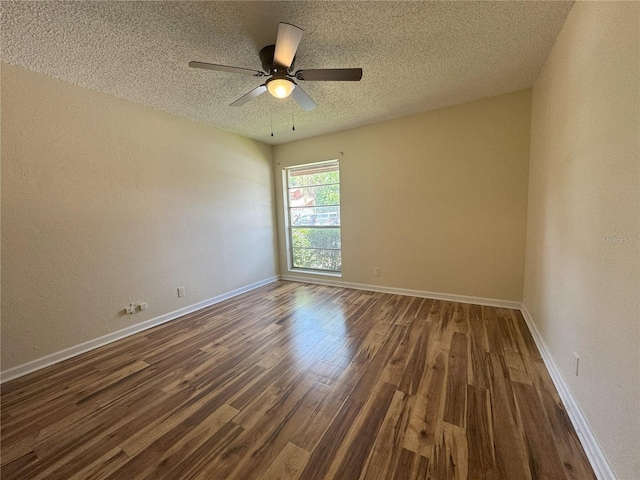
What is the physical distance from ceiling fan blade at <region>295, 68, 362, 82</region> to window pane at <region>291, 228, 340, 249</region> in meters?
2.70

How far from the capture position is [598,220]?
126 centimetres

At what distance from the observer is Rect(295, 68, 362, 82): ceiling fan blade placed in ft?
5.80

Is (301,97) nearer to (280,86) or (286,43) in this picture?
(280,86)

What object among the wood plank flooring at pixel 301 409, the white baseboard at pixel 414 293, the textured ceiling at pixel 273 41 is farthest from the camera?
the white baseboard at pixel 414 293

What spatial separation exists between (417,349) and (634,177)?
1804 mm

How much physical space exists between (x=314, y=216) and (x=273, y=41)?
293 centimetres

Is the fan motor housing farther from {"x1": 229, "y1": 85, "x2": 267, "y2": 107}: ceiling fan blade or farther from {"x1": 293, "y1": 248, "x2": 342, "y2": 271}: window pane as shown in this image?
{"x1": 293, "y1": 248, "x2": 342, "y2": 271}: window pane

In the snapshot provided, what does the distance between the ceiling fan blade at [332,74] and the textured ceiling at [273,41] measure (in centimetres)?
→ 27

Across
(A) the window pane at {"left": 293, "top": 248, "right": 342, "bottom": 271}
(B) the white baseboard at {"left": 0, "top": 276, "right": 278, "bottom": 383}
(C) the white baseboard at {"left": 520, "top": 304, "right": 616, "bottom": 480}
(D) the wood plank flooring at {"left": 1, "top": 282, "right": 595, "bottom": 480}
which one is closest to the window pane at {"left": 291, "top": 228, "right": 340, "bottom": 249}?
(A) the window pane at {"left": 293, "top": 248, "right": 342, "bottom": 271}

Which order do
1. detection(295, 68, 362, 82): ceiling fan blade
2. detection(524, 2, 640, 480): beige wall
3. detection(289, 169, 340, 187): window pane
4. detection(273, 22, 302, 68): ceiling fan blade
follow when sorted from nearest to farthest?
detection(524, 2, 640, 480): beige wall, detection(273, 22, 302, 68): ceiling fan blade, detection(295, 68, 362, 82): ceiling fan blade, detection(289, 169, 340, 187): window pane

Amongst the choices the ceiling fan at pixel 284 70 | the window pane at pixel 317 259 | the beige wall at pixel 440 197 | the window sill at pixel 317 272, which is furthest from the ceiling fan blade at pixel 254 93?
the window sill at pixel 317 272

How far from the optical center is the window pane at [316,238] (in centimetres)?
440

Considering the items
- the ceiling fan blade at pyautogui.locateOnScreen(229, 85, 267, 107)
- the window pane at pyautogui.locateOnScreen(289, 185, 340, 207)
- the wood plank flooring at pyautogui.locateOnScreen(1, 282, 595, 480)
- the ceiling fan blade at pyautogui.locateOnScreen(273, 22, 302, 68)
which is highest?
the ceiling fan blade at pyautogui.locateOnScreen(273, 22, 302, 68)

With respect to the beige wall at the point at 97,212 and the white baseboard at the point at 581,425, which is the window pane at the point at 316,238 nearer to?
the beige wall at the point at 97,212
